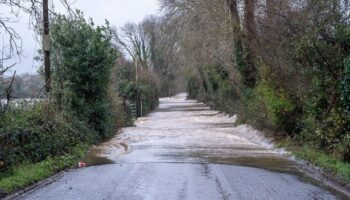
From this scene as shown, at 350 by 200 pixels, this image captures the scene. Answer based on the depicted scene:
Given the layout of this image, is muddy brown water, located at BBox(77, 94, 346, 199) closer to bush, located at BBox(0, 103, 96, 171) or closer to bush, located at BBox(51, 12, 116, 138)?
bush, located at BBox(0, 103, 96, 171)

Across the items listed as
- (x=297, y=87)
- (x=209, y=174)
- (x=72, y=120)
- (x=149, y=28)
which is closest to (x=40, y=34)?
(x=72, y=120)

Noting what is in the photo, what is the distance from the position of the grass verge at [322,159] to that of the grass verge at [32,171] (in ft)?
22.7

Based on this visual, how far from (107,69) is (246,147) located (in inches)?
305

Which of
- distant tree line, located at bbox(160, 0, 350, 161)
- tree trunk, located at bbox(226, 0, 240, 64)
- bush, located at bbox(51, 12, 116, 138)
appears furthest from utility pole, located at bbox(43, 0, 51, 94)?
tree trunk, located at bbox(226, 0, 240, 64)

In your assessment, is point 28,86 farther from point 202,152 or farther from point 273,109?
point 273,109

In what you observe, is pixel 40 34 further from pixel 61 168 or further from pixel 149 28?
pixel 149 28

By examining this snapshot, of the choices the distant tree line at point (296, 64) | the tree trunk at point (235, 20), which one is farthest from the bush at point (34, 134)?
the tree trunk at point (235, 20)

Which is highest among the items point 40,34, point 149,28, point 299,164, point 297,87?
point 149,28

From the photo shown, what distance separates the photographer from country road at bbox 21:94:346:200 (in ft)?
34.9

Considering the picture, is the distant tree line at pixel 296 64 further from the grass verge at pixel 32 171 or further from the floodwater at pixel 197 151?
the grass verge at pixel 32 171

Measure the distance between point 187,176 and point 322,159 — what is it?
4036 mm

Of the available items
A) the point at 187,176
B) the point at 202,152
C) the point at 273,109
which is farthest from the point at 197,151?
the point at 187,176

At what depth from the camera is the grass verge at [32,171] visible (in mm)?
11570

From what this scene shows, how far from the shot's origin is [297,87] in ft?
63.5
